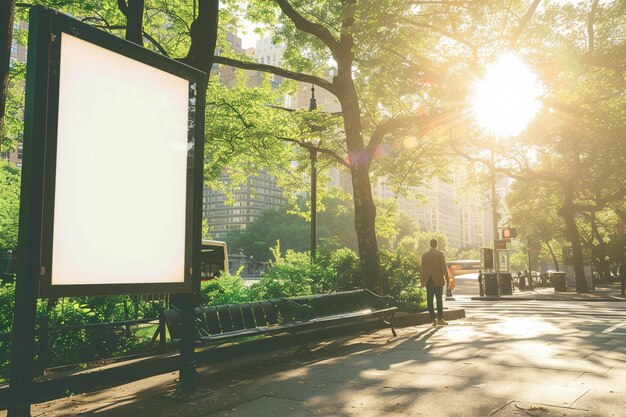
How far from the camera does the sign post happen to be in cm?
354

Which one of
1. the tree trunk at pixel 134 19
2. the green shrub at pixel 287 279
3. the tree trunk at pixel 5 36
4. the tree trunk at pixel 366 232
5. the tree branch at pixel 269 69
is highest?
the tree branch at pixel 269 69

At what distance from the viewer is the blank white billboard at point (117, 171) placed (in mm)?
3832

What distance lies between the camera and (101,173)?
4102mm

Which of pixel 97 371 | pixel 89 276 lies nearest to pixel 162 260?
pixel 89 276

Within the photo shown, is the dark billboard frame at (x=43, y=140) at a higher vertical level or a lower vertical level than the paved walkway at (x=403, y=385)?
higher

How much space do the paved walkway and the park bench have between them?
0.50 metres

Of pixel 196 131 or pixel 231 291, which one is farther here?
pixel 231 291

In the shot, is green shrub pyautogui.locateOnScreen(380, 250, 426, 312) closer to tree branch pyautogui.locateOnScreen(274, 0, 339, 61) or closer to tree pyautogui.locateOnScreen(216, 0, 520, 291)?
tree pyautogui.locateOnScreen(216, 0, 520, 291)

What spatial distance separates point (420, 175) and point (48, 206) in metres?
17.7

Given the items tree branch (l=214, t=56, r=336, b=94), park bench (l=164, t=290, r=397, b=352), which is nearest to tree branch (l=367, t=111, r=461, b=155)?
tree branch (l=214, t=56, r=336, b=94)

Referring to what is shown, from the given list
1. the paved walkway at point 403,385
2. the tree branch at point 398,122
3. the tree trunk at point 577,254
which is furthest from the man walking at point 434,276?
the tree trunk at point 577,254

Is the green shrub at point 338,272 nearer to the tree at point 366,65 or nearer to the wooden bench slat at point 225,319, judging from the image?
the tree at point 366,65

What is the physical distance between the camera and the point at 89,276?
12.9ft

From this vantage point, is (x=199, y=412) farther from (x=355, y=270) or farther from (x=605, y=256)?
(x=605, y=256)
